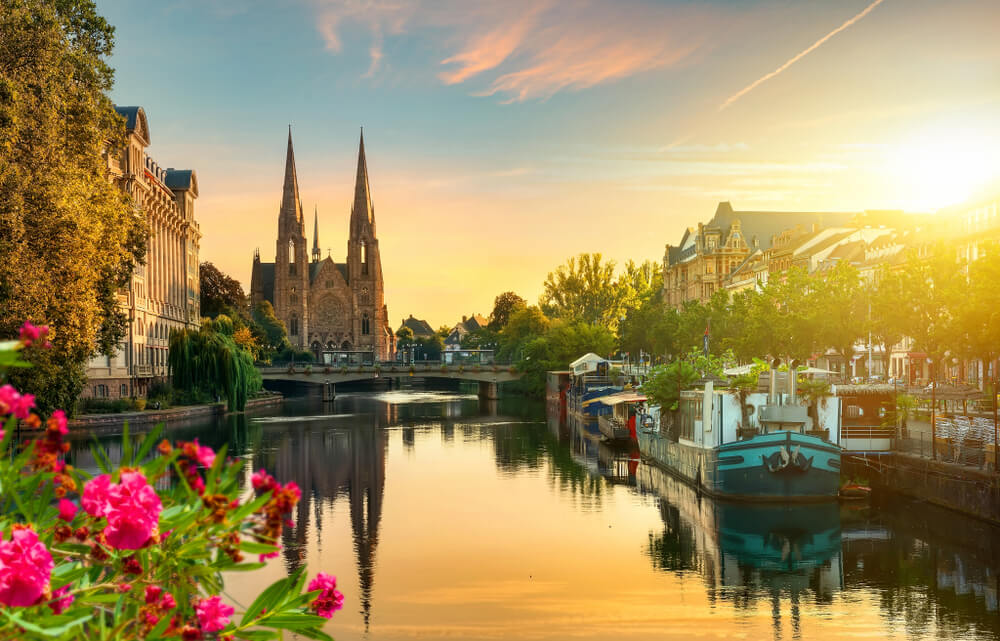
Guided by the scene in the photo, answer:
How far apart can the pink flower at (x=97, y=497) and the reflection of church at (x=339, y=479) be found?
12.1m

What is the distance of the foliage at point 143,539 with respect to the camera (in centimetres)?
504

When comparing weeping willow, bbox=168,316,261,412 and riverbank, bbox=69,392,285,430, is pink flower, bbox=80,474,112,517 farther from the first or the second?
weeping willow, bbox=168,316,261,412

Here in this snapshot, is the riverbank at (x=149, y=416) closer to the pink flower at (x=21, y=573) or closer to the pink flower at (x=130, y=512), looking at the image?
the pink flower at (x=130, y=512)

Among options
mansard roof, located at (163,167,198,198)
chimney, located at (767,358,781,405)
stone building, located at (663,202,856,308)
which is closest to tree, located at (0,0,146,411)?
chimney, located at (767,358,781,405)

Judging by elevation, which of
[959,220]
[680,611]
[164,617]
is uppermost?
[959,220]

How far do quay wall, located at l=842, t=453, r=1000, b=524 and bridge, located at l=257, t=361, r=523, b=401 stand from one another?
80.9m

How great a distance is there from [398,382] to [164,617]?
170m

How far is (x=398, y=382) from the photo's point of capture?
175m

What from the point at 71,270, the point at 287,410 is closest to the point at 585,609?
the point at 71,270

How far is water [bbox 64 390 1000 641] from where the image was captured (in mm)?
A: 22359

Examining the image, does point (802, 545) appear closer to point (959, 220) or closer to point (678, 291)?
point (959, 220)

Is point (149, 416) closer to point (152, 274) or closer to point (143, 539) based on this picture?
point (152, 274)

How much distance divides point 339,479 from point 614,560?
20.0 metres

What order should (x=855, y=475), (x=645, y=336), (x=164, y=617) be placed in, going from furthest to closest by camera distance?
(x=645, y=336) < (x=855, y=475) < (x=164, y=617)
